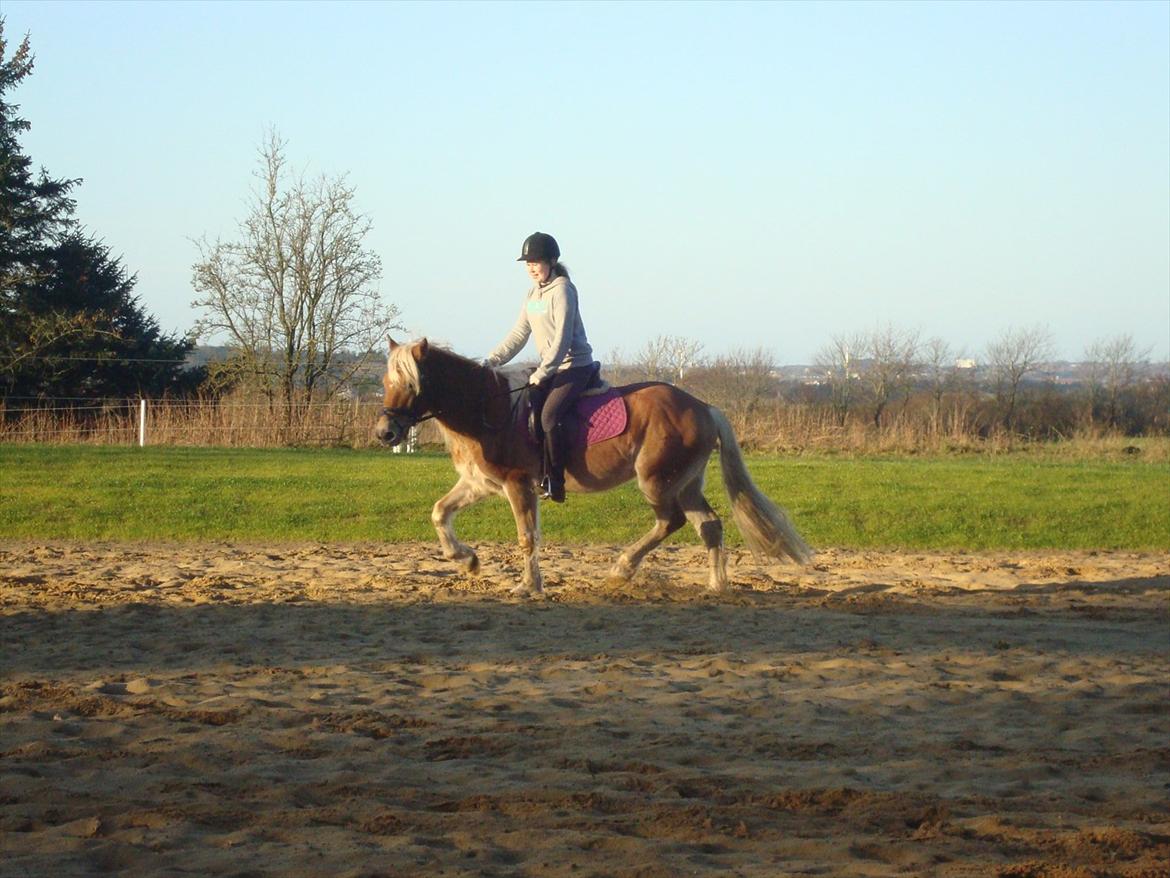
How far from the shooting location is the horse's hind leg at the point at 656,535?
1078 centimetres

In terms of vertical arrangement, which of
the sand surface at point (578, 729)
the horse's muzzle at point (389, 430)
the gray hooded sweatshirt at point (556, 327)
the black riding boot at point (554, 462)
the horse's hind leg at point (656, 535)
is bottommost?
the sand surface at point (578, 729)

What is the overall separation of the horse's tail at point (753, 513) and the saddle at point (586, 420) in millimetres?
886

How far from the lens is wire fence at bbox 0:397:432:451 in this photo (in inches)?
1172

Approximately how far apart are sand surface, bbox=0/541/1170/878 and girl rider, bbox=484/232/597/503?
1.20m

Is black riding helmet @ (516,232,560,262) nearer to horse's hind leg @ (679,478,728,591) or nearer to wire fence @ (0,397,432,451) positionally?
horse's hind leg @ (679,478,728,591)

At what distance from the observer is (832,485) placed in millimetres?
18797

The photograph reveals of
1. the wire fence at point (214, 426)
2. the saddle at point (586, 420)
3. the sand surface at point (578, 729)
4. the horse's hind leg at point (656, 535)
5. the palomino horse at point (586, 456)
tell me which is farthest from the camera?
the wire fence at point (214, 426)

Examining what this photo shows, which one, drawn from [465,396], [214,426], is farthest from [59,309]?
[465,396]

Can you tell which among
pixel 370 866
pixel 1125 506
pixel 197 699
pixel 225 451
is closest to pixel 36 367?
pixel 225 451

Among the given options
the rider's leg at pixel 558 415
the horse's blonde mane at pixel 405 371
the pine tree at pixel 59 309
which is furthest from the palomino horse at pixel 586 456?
the pine tree at pixel 59 309

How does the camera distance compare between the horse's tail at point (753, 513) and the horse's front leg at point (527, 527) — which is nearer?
the horse's front leg at point (527, 527)

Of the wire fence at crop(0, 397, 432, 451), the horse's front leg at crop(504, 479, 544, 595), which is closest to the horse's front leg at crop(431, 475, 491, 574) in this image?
the horse's front leg at crop(504, 479, 544, 595)

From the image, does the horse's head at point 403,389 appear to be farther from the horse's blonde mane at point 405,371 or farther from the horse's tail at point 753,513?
the horse's tail at point 753,513

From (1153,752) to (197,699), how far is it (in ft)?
15.1
